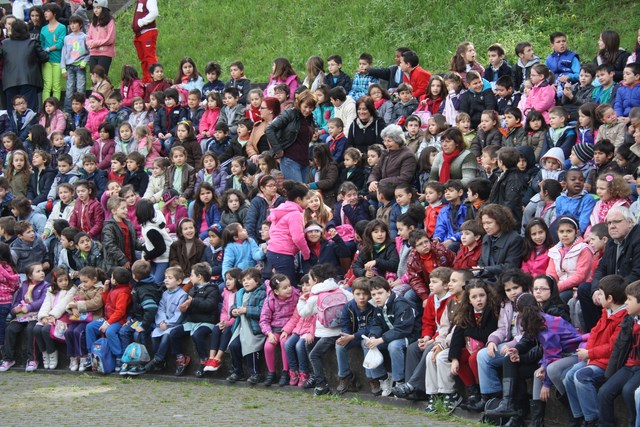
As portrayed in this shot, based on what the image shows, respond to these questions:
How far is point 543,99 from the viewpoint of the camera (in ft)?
55.6

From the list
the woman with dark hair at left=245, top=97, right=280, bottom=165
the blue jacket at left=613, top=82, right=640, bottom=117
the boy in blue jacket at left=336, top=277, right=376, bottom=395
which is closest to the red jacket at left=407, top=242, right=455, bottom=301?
the boy in blue jacket at left=336, top=277, right=376, bottom=395

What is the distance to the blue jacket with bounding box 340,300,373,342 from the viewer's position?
13438 millimetres

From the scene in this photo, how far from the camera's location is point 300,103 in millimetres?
17609

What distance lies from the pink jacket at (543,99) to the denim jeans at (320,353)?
4.90m

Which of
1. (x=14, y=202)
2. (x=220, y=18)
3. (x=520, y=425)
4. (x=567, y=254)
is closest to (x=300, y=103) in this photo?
(x=14, y=202)

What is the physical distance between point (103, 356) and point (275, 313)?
8.74ft

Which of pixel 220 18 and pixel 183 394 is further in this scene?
pixel 220 18

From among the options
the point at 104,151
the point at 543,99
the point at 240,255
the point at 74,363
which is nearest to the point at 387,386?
the point at 240,255

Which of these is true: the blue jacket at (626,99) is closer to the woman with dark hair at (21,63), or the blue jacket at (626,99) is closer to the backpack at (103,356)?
the backpack at (103,356)

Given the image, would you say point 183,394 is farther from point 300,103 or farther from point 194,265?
point 300,103

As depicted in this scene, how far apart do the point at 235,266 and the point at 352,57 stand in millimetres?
8970

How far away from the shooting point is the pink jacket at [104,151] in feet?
65.6

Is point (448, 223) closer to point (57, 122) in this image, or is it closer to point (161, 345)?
point (161, 345)

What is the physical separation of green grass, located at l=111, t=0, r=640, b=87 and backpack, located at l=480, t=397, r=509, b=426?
10.5m
